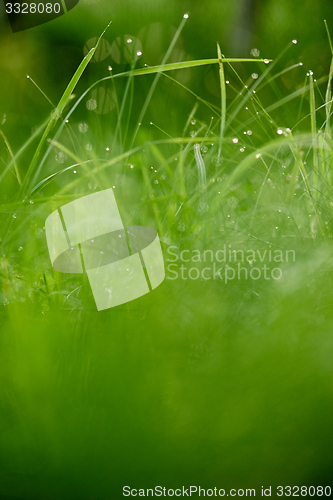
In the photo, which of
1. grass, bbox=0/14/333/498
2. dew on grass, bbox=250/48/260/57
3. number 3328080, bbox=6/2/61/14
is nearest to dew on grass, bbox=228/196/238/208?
grass, bbox=0/14/333/498

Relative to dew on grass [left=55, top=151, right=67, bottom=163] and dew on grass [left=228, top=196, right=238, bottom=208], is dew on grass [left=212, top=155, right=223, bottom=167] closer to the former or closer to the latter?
dew on grass [left=228, top=196, right=238, bottom=208]

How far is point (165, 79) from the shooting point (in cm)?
57

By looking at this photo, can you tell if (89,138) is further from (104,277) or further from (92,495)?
(92,495)

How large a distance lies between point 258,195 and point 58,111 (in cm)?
37

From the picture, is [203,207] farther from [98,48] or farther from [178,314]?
[98,48]

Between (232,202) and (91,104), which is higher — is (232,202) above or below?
below

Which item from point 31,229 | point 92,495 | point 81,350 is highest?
point 31,229

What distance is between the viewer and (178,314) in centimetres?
54

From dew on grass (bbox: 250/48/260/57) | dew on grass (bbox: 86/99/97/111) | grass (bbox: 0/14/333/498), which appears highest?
dew on grass (bbox: 250/48/260/57)

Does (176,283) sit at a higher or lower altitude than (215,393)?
higher

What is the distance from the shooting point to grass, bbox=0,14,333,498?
540mm

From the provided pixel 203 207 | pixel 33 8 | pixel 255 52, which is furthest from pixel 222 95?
pixel 33 8

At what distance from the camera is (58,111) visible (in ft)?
1.85

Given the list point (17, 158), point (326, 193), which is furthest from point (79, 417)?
point (326, 193)
